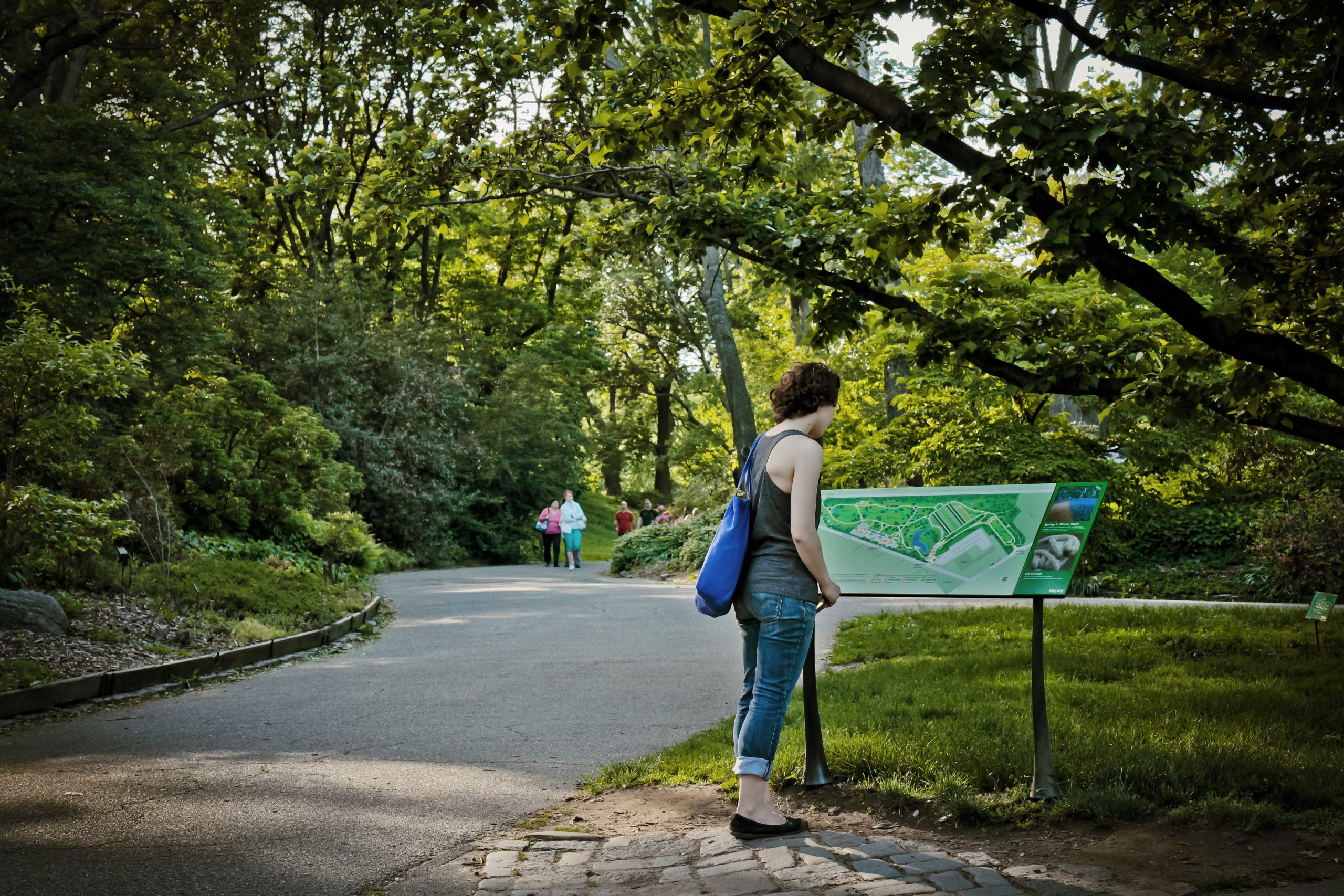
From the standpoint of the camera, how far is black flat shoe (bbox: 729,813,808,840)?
190 inches

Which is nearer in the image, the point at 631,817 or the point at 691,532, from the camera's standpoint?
the point at 631,817

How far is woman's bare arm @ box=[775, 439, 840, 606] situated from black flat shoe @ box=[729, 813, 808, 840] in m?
1.03

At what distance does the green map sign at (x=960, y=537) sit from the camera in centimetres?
524

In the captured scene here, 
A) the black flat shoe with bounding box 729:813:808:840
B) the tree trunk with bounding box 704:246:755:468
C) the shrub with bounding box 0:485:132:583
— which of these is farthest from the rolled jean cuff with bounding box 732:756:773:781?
the tree trunk with bounding box 704:246:755:468

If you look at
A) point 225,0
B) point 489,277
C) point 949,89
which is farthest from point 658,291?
point 949,89

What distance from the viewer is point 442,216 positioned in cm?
1193

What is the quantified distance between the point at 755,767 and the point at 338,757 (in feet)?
10.4

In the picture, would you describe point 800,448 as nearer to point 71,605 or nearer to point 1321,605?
point 1321,605

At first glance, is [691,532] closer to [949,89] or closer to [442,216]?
[442,216]

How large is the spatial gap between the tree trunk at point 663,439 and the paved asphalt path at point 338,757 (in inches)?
1337

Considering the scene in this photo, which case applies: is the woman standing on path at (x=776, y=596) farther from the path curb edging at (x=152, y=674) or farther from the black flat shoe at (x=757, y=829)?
the path curb edging at (x=152, y=674)

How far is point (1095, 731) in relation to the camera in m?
6.12

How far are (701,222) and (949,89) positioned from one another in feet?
9.39

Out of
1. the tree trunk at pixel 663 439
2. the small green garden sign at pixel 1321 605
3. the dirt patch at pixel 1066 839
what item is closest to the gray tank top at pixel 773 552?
the dirt patch at pixel 1066 839
